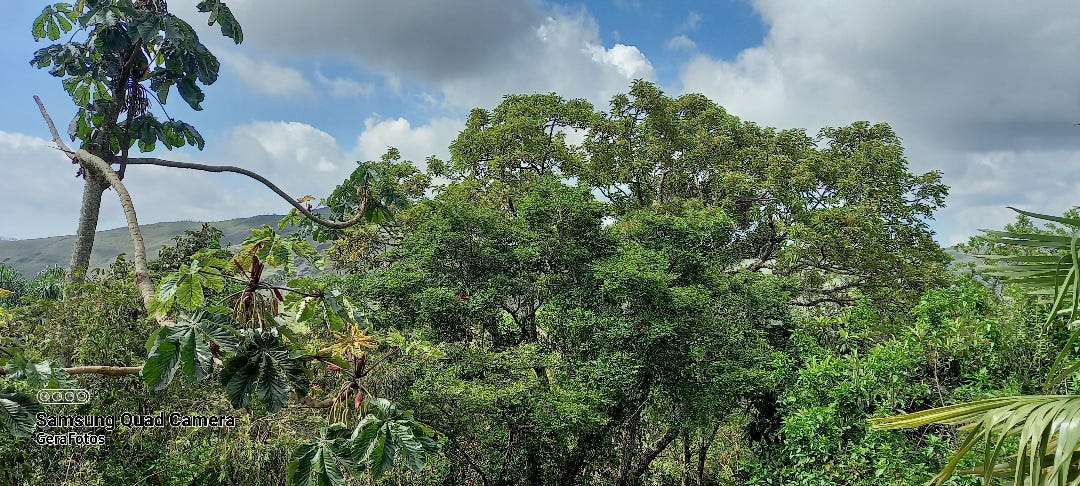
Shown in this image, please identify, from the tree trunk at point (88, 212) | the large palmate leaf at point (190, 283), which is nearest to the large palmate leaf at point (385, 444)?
the large palmate leaf at point (190, 283)

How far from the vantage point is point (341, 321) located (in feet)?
6.44

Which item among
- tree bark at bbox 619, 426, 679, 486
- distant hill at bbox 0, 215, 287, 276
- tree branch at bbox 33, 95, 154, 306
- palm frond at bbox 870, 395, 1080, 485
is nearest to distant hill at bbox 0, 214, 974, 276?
distant hill at bbox 0, 215, 287, 276

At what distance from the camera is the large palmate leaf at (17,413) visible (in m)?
1.38

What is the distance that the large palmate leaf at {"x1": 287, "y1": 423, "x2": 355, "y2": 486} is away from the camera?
138 cm

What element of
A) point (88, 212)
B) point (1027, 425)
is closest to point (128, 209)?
point (88, 212)

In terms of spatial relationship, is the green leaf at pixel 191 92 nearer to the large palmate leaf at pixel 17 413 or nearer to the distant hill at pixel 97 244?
the large palmate leaf at pixel 17 413

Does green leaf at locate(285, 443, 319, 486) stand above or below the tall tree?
below

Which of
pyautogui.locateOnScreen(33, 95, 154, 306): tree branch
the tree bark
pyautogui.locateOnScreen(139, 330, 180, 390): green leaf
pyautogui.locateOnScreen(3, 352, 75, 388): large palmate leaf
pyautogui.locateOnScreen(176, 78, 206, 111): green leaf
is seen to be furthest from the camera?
the tree bark

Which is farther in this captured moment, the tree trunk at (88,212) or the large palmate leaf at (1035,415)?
→ the tree trunk at (88,212)

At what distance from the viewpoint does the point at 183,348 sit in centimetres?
127

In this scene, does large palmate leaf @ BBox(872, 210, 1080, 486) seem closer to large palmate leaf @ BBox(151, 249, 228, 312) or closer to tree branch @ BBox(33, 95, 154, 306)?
large palmate leaf @ BBox(151, 249, 228, 312)

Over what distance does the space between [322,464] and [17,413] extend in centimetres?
77

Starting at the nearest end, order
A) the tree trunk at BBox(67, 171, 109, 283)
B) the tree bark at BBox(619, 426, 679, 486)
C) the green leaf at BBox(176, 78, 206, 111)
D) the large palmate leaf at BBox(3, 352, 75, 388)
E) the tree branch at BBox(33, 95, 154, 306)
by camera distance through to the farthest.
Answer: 1. the large palmate leaf at BBox(3, 352, 75, 388)
2. the tree branch at BBox(33, 95, 154, 306)
3. the tree trunk at BBox(67, 171, 109, 283)
4. the green leaf at BBox(176, 78, 206, 111)
5. the tree bark at BBox(619, 426, 679, 486)

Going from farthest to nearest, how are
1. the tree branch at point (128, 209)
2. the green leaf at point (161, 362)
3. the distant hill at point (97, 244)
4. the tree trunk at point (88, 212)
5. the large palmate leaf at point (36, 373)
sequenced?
1. the distant hill at point (97, 244)
2. the tree trunk at point (88, 212)
3. the tree branch at point (128, 209)
4. the large palmate leaf at point (36, 373)
5. the green leaf at point (161, 362)
